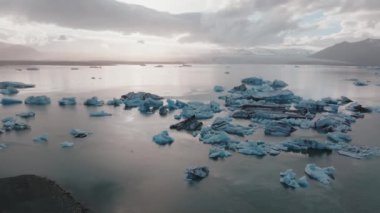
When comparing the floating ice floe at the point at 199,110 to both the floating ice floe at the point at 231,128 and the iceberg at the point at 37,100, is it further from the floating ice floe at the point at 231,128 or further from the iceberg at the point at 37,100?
the iceberg at the point at 37,100

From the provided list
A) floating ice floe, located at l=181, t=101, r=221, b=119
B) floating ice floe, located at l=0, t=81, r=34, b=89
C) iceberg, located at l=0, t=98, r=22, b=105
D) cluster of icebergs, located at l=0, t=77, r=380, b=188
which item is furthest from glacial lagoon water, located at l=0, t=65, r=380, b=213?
floating ice floe, located at l=0, t=81, r=34, b=89

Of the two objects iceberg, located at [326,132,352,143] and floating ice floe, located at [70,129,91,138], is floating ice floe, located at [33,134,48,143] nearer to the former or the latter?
floating ice floe, located at [70,129,91,138]

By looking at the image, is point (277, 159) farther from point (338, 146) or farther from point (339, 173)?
point (338, 146)

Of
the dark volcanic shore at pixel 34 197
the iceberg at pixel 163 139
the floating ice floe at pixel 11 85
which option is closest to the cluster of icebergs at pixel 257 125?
the iceberg at pixel 163 139

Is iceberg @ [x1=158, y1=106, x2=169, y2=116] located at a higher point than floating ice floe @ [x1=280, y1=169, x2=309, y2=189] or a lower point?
higher

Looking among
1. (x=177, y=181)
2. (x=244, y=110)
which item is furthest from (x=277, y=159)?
(x=244, y=110)
